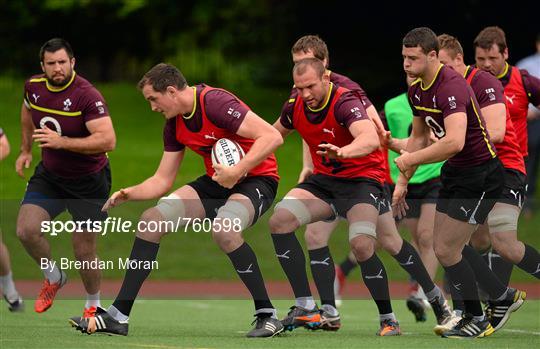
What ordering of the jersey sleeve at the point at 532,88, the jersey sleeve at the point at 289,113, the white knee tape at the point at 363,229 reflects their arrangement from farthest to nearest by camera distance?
the jersey sleeve at the point at 532,88
the jersey sleeve at the point at 289,113
the white knee tape at the point at 363,229

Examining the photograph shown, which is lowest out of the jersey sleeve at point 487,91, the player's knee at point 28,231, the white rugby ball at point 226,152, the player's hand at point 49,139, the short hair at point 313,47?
the player's knee at point 28,231

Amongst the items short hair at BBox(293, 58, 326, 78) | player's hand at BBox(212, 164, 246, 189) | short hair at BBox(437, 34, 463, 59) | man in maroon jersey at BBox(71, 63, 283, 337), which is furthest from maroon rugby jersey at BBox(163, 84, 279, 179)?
short hair at BBox(437, 34, 463, 59)

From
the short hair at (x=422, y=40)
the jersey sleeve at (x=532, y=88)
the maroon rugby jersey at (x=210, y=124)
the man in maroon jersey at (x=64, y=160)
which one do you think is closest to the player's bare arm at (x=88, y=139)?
the man in maroon jersey at (x=64, y=160)

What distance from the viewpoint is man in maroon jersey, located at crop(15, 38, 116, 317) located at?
10.6 m

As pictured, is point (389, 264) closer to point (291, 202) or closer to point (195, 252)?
point (195, 252)

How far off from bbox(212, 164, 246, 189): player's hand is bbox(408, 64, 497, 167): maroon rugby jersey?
4.90ft

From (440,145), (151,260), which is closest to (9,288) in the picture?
(151,260)

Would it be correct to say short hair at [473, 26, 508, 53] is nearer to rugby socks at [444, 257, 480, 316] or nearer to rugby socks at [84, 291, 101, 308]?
rugby socks at [444, 257, 480, 316]

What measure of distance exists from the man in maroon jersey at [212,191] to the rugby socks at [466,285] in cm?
140

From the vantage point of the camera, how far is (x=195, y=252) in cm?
1762

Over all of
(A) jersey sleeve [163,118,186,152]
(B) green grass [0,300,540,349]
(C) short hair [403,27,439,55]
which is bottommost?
(B) green grass [0,300,540,349]

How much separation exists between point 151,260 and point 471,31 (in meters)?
14.9

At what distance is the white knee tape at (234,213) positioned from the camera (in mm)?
9438

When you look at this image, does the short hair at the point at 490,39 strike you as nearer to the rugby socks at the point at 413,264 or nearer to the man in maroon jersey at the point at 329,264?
the man in maroon jersey at the point at 329,264
